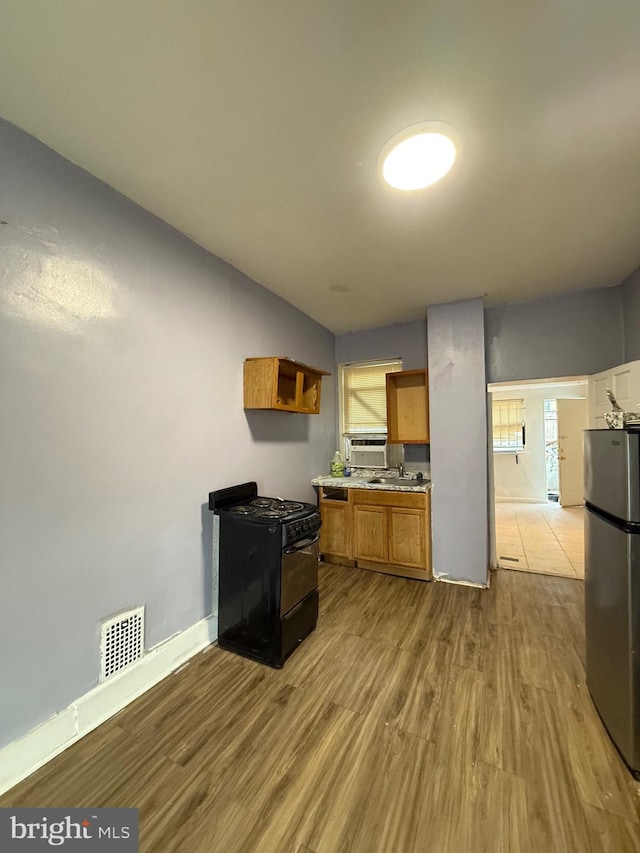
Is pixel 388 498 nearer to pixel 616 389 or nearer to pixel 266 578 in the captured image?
pixel 266 578

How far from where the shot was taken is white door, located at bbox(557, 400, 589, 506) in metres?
6.08

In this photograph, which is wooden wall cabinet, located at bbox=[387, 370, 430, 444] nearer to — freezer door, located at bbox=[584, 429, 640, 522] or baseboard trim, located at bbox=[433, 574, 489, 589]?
baseboard trim, located at bbox=[433, 574, 489, 589]

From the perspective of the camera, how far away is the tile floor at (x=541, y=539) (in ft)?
11.4

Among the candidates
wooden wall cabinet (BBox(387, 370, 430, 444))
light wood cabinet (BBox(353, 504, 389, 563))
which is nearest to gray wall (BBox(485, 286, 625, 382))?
wooden wall cabinet (BBox(387, 370, 430, 444))

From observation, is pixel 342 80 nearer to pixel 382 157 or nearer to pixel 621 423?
pixel 382 157

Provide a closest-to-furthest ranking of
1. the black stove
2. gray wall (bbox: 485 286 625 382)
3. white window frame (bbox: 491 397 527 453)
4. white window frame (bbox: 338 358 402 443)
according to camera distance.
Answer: the black stove < gray wall (bbox: 485 286 625 382) < white window frame (bbox: 338 358 402 443) < white window frame (bbox: 491 397 527 453)

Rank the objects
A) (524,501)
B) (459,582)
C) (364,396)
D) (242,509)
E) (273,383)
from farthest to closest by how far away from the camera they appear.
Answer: (524,501) < (364,396) < (459,582) < (273,383) < (242,509)

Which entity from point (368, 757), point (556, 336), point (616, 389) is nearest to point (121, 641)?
point (368, 757)

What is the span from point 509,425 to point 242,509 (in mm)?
6290

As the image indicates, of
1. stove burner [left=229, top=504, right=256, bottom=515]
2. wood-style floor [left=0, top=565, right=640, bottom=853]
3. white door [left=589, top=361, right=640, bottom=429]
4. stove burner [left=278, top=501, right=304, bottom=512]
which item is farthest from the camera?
white door [left=589, top=361, right=640, bottom=429]

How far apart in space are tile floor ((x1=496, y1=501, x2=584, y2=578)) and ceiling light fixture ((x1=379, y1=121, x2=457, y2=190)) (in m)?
3.71

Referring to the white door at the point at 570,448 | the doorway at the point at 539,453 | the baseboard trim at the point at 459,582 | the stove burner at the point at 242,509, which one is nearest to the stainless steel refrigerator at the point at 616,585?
the baseboard trim at the point at 459,582

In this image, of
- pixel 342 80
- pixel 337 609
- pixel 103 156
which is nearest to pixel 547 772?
pixel 337 609

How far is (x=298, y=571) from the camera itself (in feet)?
6.80
